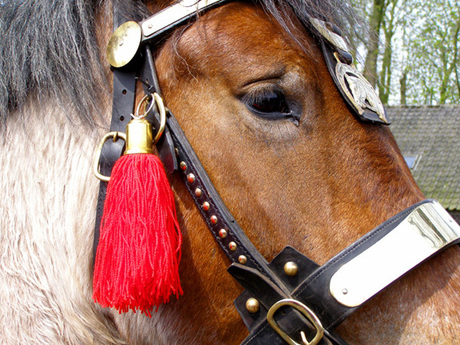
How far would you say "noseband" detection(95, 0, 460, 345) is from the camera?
1336 millimetres

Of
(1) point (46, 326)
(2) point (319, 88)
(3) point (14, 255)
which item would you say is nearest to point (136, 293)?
(1) point (46, 326)

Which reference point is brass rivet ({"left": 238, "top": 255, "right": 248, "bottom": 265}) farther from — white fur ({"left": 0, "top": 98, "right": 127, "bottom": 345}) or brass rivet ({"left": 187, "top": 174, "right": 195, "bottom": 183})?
white fur ({"left": 0, "top": 98, "right": 127, "bottom": 345})

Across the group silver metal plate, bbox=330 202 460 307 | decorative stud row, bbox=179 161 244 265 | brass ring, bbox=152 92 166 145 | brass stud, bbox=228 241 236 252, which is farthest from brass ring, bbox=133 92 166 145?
silver metal plate, bbox=330 202 460 307

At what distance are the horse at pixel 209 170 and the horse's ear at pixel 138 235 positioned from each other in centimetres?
10

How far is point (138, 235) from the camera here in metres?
1.38

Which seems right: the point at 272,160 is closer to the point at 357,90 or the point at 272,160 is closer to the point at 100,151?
the point at 357,90

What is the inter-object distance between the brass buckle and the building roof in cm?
1277

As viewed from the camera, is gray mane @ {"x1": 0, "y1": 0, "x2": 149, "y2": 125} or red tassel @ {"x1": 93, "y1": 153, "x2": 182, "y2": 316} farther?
gray mane @ {"x1": 0, "y1": 0, "x2": 149, "y2": 125}

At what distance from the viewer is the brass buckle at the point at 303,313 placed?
133cm

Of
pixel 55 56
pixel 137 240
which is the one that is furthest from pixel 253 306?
pixel 55 56

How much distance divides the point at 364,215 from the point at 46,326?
1.13 m

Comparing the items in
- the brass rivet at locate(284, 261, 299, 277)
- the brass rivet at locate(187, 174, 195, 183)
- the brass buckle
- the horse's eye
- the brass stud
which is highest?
the horse's eye

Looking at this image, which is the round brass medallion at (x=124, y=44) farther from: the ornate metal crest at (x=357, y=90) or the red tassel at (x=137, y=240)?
the ornate metal crest at (x=357, y=90)

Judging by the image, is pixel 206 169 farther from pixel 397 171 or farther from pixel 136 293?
pixel 397 171
